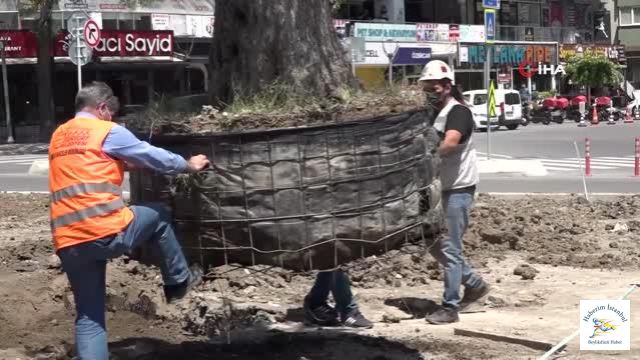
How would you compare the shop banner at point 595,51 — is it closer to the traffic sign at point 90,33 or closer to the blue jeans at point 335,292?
the traffic sign at point 90,33

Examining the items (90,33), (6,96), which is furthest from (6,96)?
(90,33)

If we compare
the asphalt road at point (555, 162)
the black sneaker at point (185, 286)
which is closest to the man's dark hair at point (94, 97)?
the black sneaker at point (185, 286)

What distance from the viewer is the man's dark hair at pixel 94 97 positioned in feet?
14.5

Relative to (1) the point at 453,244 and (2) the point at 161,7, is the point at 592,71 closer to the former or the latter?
(2) the point at 161,7

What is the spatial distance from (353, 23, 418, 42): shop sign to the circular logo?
939 cm

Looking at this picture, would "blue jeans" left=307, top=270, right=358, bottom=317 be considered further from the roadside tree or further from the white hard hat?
the roadside tree

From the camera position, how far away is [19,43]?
33062mm

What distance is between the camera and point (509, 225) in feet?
32.4

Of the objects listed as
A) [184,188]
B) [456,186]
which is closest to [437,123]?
[456,186]

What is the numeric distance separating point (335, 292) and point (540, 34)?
5541 centimetres

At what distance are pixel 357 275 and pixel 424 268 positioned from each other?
78 cm

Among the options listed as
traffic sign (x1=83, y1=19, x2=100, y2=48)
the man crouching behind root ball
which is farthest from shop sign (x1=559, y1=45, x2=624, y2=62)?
the man crouching behind root ball

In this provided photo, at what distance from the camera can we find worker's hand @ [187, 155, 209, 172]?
4070 millimetres

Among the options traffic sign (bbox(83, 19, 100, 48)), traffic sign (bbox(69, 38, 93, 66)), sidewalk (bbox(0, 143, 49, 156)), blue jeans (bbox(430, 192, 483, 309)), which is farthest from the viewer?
sidewalk (bbox(0, 143, 49, 156))
